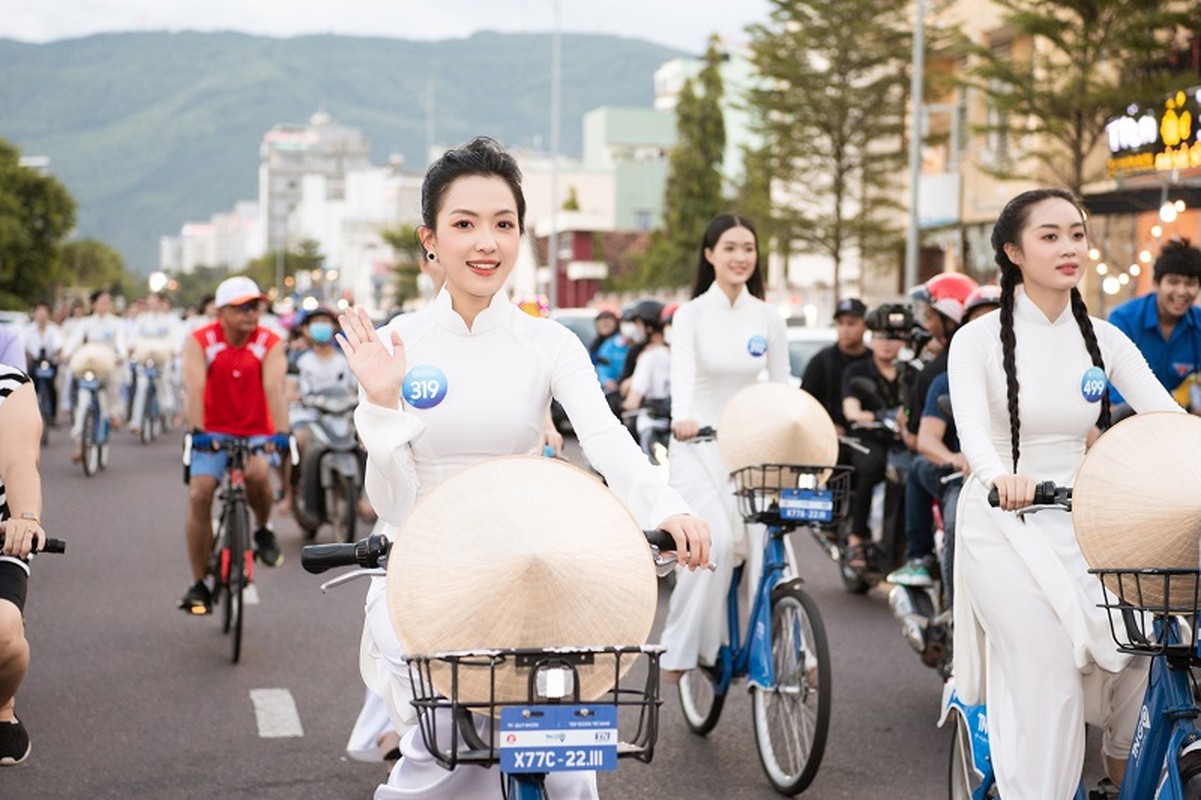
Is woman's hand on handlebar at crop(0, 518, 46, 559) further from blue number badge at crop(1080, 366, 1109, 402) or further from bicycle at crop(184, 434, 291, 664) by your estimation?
bicycle at crop(184, 434, 291, 664)

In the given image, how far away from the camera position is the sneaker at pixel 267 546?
10.8m

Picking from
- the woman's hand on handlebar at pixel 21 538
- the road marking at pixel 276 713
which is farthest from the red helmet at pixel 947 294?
the woman's hand on handlebar at pixel 21 538

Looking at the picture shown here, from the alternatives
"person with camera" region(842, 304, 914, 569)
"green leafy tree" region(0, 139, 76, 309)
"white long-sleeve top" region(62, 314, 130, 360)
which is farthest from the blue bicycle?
"green leafy tree" region(0, 139, 76, 309)

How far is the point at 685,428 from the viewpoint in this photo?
7625mm

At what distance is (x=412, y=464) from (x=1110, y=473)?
1.63 m

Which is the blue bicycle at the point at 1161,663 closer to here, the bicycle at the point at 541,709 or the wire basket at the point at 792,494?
the bicycle at the point at 541,709

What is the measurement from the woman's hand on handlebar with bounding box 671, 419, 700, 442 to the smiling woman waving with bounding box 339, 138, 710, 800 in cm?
313

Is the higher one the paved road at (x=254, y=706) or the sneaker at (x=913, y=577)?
the sneaker at (x=913, y=577)

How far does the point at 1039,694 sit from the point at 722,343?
365cm

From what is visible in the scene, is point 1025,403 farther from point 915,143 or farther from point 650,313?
point 915,143

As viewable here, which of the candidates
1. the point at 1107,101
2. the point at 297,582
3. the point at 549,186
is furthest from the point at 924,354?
the point at 549,186

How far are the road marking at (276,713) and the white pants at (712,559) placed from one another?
1.67m

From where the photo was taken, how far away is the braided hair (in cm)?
504

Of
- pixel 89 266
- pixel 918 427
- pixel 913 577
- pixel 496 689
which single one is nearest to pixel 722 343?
pixel 918 427
